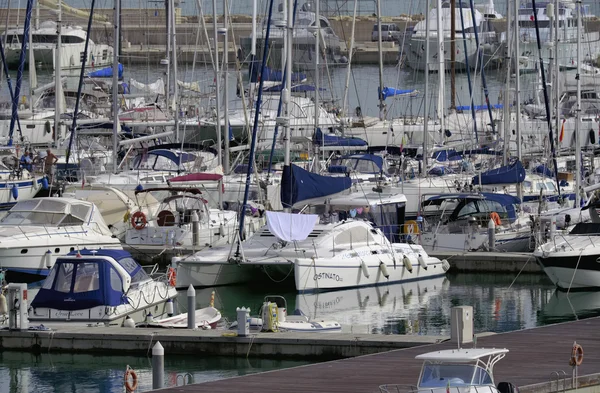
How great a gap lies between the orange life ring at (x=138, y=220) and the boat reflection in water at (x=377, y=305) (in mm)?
6914

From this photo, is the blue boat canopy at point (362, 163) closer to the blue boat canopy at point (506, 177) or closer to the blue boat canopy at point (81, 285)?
the blue boat canopy at point (506, 177)

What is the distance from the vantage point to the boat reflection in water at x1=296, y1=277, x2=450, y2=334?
29.6 meters

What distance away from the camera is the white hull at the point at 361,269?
3209 cm

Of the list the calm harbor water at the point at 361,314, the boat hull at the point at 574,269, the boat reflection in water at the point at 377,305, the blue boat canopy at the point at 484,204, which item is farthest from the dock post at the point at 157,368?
the blue boat canopy at the point at 484,204

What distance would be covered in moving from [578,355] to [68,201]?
55.6 ft

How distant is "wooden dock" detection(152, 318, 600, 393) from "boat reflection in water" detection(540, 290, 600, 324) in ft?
23.5

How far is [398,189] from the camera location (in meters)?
41.8

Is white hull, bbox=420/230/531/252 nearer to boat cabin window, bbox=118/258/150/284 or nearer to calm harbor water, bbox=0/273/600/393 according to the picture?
calm harbor water, bbox=0/273/600/393

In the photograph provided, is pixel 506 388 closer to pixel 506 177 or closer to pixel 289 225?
pixel 289 225

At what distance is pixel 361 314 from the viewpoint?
30.8 metres

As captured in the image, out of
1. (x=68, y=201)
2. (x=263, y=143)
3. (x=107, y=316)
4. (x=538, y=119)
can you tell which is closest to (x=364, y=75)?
(x=538, y=119)

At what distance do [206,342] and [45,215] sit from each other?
34.2 feet

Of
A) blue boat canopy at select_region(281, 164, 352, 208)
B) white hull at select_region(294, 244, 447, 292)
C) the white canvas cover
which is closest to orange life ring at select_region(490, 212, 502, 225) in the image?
white hull at select_region(294, 244, 447, 292)

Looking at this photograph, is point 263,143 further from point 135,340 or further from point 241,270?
point 135,340
